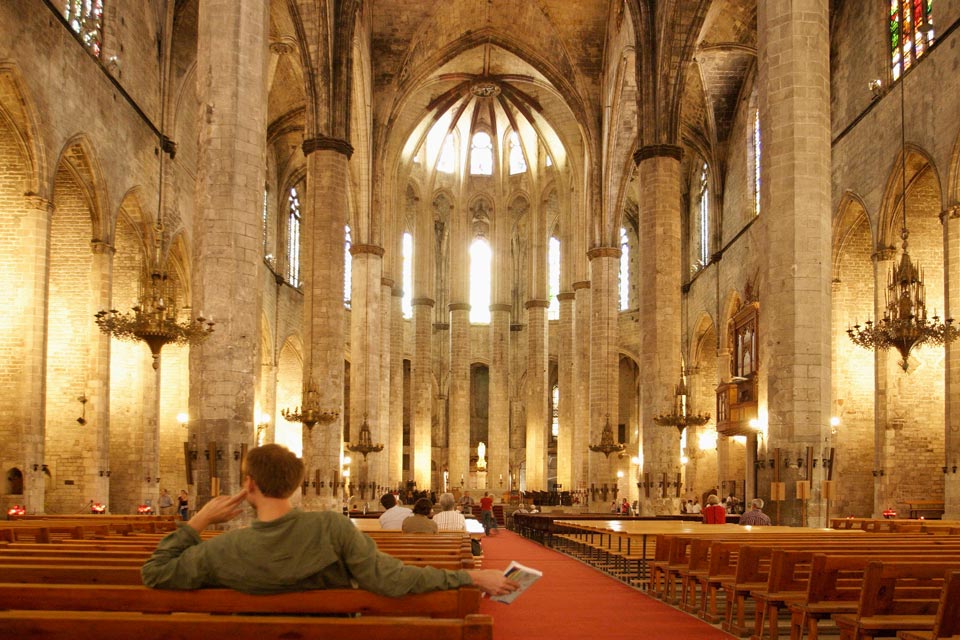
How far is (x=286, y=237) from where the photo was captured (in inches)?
1563

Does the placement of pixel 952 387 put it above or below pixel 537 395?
above

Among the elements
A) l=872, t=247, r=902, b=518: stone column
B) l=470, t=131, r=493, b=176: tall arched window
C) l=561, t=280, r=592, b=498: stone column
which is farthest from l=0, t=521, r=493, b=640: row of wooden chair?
l=470, t=131, r=493, b=176: tall arched window

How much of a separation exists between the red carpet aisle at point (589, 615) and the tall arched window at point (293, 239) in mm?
29474

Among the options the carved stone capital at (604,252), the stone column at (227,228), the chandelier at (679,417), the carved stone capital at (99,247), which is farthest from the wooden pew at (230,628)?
the carved stone capital at (604,252)

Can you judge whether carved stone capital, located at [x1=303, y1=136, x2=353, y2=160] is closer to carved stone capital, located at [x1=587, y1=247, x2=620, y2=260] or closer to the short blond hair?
carved stone capital, located at [x1=587, y1=247, x2=620, y2=260]

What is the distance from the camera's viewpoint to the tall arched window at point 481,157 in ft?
156

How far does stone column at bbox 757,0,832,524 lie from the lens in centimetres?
1377

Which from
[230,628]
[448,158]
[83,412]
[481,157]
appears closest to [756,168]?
[448,158]

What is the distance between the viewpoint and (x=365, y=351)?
1299 inches

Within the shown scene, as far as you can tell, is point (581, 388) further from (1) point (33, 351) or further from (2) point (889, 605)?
(2) point (889, 605)

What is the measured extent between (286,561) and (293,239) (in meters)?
38.7

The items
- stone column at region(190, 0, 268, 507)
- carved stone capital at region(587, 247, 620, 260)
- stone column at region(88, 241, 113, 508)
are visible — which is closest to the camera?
stone column at region(190, 0, 268, 507)

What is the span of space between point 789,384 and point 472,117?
32723mm

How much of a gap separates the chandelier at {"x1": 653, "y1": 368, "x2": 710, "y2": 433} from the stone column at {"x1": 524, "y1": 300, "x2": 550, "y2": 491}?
1994 cm
